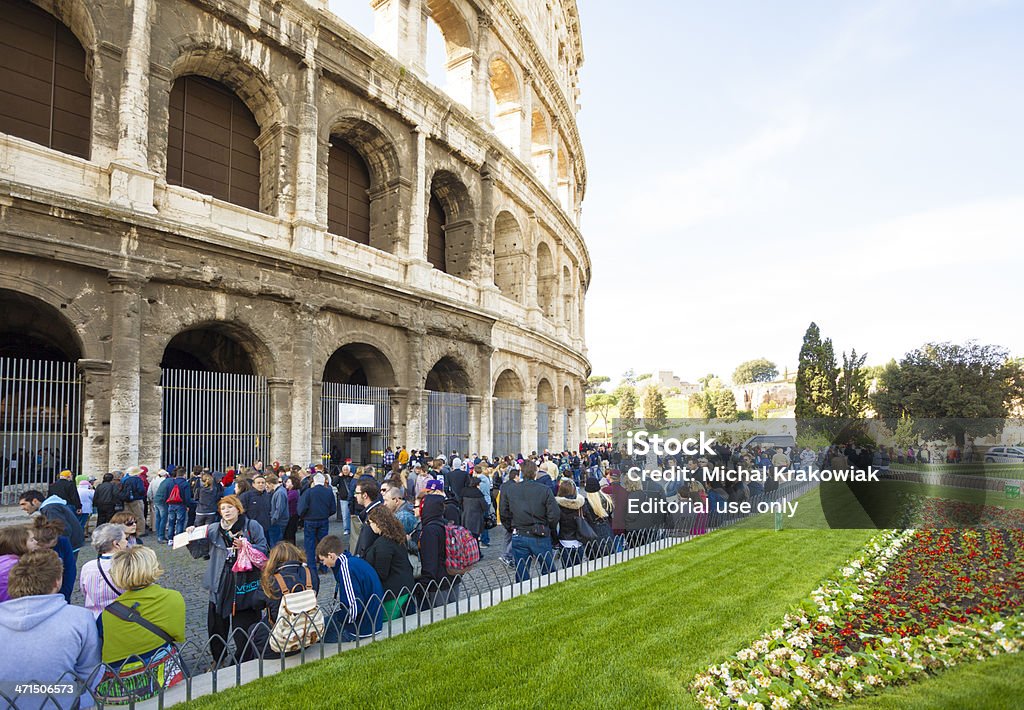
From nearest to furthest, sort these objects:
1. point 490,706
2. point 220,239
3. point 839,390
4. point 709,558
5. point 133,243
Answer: point 490,706 < point 709,558 < point 133,243 < point 220,239 < point 839,390

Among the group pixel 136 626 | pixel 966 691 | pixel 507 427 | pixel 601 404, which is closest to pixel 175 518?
pixel 136 626

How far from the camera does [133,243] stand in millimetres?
12328

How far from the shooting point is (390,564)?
582 cm

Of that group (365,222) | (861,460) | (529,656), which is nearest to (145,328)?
(365,222)

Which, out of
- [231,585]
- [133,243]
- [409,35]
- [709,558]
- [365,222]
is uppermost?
[409,35]

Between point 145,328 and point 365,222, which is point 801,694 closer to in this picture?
point 145,328

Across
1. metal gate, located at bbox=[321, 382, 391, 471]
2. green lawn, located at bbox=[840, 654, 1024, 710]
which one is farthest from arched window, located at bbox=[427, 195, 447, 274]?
green lawn, located at bbox=[840, 654, 1024, 710]

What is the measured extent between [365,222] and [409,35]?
596 cm

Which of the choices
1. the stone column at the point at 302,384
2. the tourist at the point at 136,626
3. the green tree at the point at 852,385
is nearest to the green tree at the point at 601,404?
the green tree at the point at 852,385

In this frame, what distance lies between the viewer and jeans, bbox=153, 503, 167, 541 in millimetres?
11250

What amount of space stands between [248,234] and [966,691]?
49.0ft

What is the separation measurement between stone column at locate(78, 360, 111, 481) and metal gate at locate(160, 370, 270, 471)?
1272 millimetres

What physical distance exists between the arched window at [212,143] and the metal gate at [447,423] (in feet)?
25.4

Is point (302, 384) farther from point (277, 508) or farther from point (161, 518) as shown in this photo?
point (277, 508)
